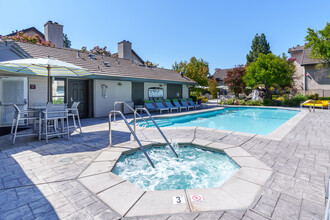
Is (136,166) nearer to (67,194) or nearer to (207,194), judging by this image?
(67,194)

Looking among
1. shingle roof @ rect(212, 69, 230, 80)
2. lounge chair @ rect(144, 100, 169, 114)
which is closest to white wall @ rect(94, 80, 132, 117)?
lounge chair @ rect(144, 100, 169, 114)

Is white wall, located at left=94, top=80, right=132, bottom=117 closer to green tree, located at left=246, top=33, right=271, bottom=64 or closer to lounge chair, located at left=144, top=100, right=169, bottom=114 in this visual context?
lounge chair, located at left=144, top=100, right=169, bottom=114

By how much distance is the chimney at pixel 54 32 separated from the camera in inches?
583

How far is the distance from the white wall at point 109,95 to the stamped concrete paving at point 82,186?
211 inches

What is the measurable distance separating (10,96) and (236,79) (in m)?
20.4

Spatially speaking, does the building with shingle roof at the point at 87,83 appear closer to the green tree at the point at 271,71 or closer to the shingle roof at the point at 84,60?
the shingle roof at the point at 84,60

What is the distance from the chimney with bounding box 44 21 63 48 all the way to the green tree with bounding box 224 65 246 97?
58.8 feet

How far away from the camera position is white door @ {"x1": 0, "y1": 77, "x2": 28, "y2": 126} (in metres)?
6.82

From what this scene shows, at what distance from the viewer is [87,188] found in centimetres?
243

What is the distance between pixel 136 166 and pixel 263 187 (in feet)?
7.54

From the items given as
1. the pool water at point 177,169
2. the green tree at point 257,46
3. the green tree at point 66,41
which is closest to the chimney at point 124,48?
the pool water at point 177,169

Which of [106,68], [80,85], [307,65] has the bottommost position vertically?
[80,85]

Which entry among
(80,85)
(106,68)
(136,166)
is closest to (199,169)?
(136,166)

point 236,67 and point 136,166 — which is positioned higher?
point 236,67
